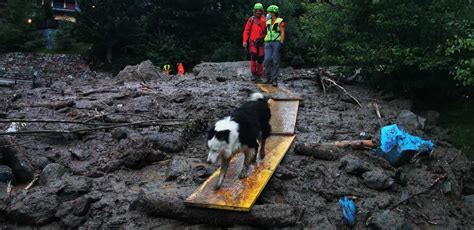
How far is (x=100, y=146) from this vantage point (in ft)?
26.0

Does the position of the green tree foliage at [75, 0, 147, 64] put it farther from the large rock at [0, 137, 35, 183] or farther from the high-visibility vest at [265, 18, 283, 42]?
the large rock at [0, 137, 35, 183]

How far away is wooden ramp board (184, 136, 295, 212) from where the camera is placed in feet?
17.4

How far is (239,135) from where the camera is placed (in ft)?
18.9

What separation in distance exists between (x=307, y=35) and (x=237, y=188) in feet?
30.6

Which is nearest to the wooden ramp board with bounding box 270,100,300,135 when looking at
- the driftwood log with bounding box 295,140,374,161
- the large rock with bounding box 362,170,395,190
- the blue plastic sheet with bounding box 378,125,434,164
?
the driftwood log with bounding box 295,140,374,161

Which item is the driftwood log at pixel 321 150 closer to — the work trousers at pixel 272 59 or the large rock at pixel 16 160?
the large rock at pixel 16 160

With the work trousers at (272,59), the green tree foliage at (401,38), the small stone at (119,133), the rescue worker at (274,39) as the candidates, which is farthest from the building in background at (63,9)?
the small stone at (119,133)

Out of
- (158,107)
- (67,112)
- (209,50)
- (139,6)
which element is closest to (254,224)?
(158,107)

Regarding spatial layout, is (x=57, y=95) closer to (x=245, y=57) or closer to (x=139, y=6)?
(x=245, y=57)

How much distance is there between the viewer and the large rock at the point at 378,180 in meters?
6.83

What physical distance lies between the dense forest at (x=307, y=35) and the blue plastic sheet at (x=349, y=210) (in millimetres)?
3655

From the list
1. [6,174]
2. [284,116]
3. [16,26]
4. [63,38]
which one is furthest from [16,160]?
[16,26]

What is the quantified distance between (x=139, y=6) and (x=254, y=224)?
874 inches

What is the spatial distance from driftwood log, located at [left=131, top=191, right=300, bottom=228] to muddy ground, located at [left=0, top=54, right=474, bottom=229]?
0.08m
